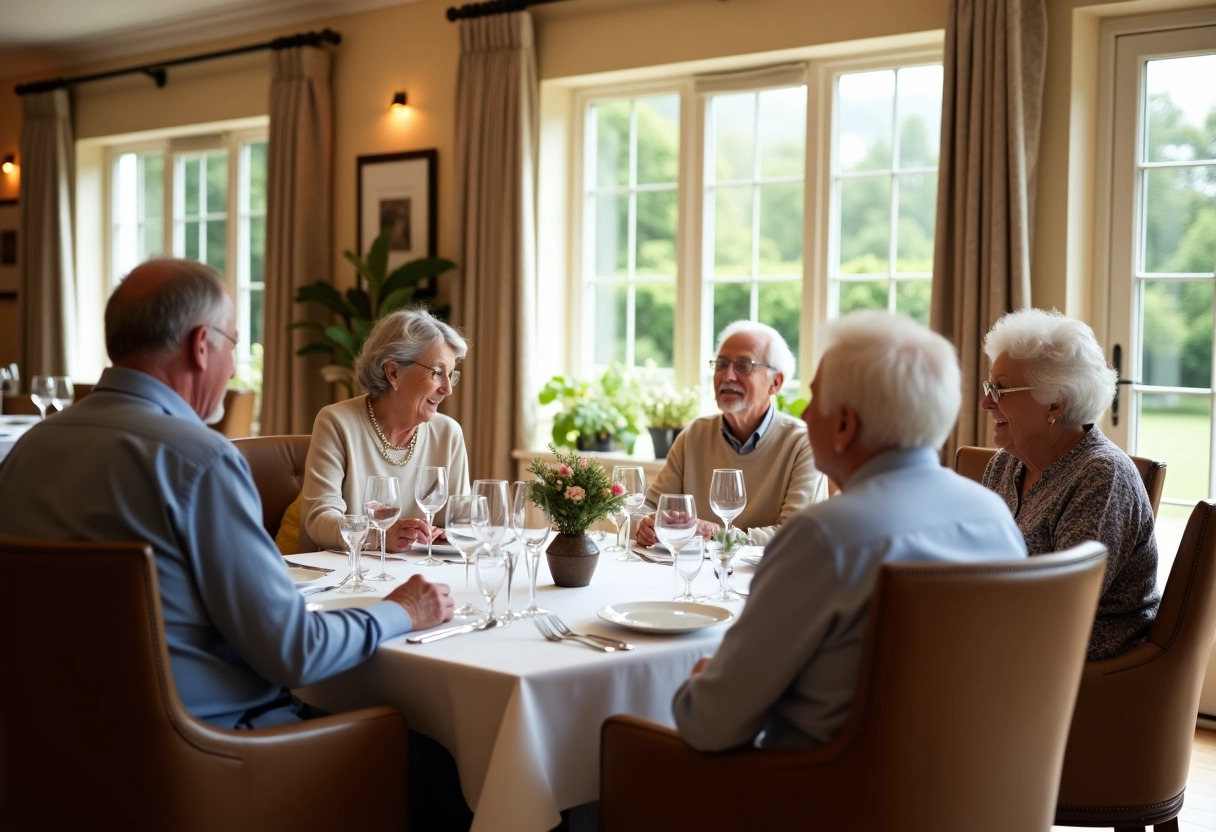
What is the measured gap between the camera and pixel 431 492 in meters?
2.69

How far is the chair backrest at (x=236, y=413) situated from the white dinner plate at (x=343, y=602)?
376 cm

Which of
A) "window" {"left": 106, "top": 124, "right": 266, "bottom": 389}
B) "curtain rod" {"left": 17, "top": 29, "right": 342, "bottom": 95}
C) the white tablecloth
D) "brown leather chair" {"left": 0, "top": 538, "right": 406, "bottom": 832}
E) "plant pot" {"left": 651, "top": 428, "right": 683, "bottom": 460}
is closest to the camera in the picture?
"brown leather chair" {"left": 0, "top": 538, "right": 406, "bottom": 832}

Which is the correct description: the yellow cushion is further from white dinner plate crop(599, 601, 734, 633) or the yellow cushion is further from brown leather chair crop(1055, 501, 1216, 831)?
brown leather chair crop(1055, 501, 1216, 831)

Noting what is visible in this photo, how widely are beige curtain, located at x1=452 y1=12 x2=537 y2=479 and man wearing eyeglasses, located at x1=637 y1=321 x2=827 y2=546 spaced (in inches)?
81.7

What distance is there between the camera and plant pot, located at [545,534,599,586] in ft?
8.15

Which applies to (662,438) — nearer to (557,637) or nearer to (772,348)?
(772,348)

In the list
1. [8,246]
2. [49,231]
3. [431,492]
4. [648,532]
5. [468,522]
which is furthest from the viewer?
[8,246]

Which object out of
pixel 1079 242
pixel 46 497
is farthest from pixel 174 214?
pixel 46 497

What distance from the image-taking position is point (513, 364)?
5.66 meters

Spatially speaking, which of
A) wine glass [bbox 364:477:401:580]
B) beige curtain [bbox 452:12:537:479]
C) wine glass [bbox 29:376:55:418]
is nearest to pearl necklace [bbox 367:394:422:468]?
wine glass [bbox 364:477:401:580]

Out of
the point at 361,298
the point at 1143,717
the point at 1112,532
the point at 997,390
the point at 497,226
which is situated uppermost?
the point at 497,226

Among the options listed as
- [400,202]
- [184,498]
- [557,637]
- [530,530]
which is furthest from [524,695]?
Result: [400,202]

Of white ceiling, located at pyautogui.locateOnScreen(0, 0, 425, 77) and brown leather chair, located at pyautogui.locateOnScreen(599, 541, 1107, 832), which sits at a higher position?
white ceiling, located at pyautogui.locateOnScreen(0, 0, 425, 77)

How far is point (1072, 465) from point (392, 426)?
176cm
